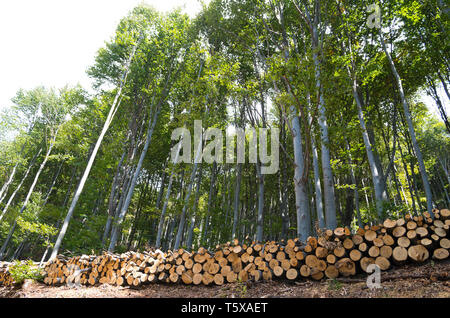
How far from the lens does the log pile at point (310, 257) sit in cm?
311

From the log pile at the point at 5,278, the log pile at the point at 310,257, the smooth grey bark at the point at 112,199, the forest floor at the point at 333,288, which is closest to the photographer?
the forest floor at the point at 333,288

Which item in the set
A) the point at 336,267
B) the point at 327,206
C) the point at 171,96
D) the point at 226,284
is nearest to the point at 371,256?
the point at 336,267

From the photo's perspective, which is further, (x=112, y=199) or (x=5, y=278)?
(x=112, y=199)

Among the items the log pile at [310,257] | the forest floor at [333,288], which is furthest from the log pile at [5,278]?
the log pile at [310,257]

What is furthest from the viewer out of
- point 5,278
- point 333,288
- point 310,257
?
point 5,278

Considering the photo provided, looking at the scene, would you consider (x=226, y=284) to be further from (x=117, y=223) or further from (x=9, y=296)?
(x=117, y=223)

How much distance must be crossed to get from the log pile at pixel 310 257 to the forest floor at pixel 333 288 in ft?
0.44

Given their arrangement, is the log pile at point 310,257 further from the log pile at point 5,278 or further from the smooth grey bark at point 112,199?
the smooth grey bark at point 112,199

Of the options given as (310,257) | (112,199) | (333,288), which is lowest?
(333,288)

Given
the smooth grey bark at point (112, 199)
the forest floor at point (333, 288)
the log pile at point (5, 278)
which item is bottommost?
the log pile at point (5, 278)

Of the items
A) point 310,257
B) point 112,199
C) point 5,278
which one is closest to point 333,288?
point 310,257

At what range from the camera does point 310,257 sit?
11.4ft

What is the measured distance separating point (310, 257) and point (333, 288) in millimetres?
647

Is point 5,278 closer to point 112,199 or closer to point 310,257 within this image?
point 112,199
